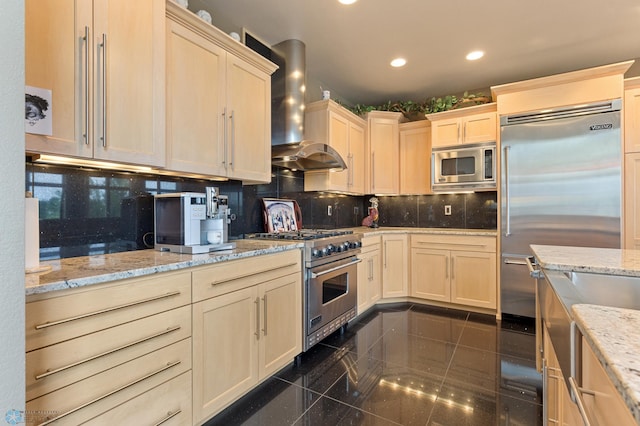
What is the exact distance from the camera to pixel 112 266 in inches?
50.1

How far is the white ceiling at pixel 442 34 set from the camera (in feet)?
7.54

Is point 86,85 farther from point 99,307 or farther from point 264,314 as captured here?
point 264,314

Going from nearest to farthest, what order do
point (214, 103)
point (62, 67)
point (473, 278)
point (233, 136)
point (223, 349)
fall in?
point (62, 67) < point (223, 349) < point (214, 103) < point (233, 136) < point (473, 278)

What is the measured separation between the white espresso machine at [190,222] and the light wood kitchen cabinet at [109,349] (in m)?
0.35

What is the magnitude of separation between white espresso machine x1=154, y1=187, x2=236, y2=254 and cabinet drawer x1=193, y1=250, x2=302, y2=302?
0.65ft

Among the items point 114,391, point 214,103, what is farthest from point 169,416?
point 214,103

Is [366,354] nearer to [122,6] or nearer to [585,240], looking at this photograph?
[585,240]

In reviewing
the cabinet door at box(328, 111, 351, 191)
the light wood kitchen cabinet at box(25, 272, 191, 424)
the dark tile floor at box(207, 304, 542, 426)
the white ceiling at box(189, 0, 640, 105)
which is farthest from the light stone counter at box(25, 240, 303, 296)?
the white ceiling at box(189, 0, 640, 105)

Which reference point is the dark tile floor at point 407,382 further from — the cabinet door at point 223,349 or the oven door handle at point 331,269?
the oven door handle at point 331,269

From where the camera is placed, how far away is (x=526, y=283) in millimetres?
3010

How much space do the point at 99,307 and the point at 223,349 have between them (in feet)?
2.31

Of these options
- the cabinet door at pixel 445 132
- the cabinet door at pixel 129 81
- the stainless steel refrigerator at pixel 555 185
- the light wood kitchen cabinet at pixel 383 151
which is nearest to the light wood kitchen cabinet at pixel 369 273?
the light wood kitchen cabinet at pixel 383 151

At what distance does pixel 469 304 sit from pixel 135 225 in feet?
10.9

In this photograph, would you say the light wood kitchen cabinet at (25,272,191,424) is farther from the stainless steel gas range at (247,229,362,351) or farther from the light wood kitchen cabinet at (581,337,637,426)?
the light wood kitchen cabinet at (581,337,637,426)
